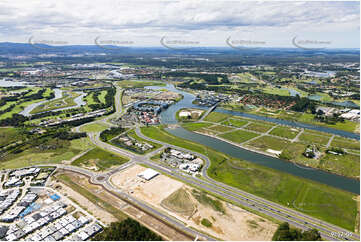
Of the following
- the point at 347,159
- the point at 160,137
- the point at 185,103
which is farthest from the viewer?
the point at 185,103

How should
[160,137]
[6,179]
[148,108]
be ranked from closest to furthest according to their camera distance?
1. [6,179]
2. [160,137]
3. [148,108]

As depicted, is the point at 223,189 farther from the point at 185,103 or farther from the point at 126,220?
the point at 185,103

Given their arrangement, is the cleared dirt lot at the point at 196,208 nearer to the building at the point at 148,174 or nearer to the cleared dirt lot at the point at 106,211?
the building at the point at 148,174

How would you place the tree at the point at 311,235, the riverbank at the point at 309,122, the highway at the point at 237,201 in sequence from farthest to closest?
the riverbank at the point at 309,122
the highway at the point at 237,201
the tree at the point at 311,235

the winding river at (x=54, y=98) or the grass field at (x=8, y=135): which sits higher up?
the grass field at (x=8, y=135)

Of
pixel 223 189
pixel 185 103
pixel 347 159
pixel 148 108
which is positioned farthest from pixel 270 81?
pixel 223 189

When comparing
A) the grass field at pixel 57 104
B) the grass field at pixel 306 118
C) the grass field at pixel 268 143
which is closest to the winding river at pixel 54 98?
the grass field at pixel 57 104

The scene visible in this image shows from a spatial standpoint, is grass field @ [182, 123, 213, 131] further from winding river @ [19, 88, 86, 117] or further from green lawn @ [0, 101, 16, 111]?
green lawn @ [0, 101, 16, 111]
